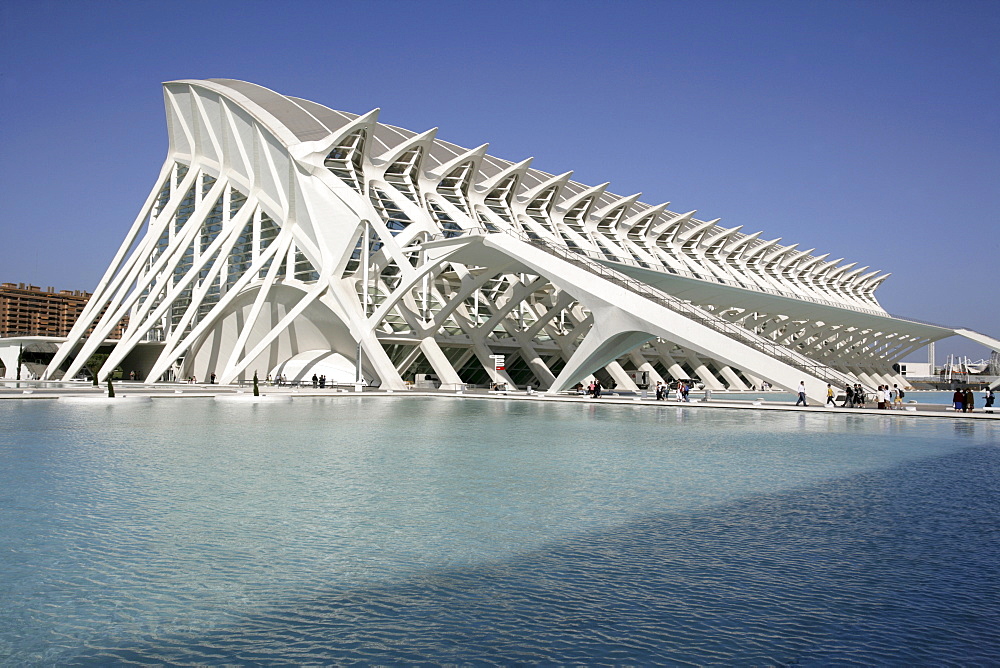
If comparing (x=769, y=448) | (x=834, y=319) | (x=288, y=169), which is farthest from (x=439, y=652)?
(x=834, y=319)

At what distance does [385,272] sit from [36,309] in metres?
122

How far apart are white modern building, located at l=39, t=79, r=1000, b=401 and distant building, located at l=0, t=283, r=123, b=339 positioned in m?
100

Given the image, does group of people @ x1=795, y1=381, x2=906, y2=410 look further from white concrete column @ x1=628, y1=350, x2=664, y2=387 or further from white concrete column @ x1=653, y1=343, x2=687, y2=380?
white concrete column @ x1=653, y1=343, x2=687, y2=380

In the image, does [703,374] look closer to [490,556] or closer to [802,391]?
[802,391]

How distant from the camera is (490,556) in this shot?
6230 millimetres

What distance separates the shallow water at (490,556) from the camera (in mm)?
4430

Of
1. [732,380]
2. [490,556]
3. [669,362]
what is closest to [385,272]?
[669,362]

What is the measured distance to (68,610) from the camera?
4.86 m

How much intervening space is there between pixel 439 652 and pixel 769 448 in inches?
439

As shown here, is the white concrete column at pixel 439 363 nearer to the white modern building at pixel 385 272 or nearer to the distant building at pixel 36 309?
the white modern building at pixel 385 272

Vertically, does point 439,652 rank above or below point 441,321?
below

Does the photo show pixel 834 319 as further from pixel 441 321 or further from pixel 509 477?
pixel 509 477

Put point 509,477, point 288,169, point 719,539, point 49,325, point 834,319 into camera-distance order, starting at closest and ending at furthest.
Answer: point 719,539
point 509,477
point 288,169
point 834,319
point 49,325

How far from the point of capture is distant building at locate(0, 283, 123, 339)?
132125 millimetres
